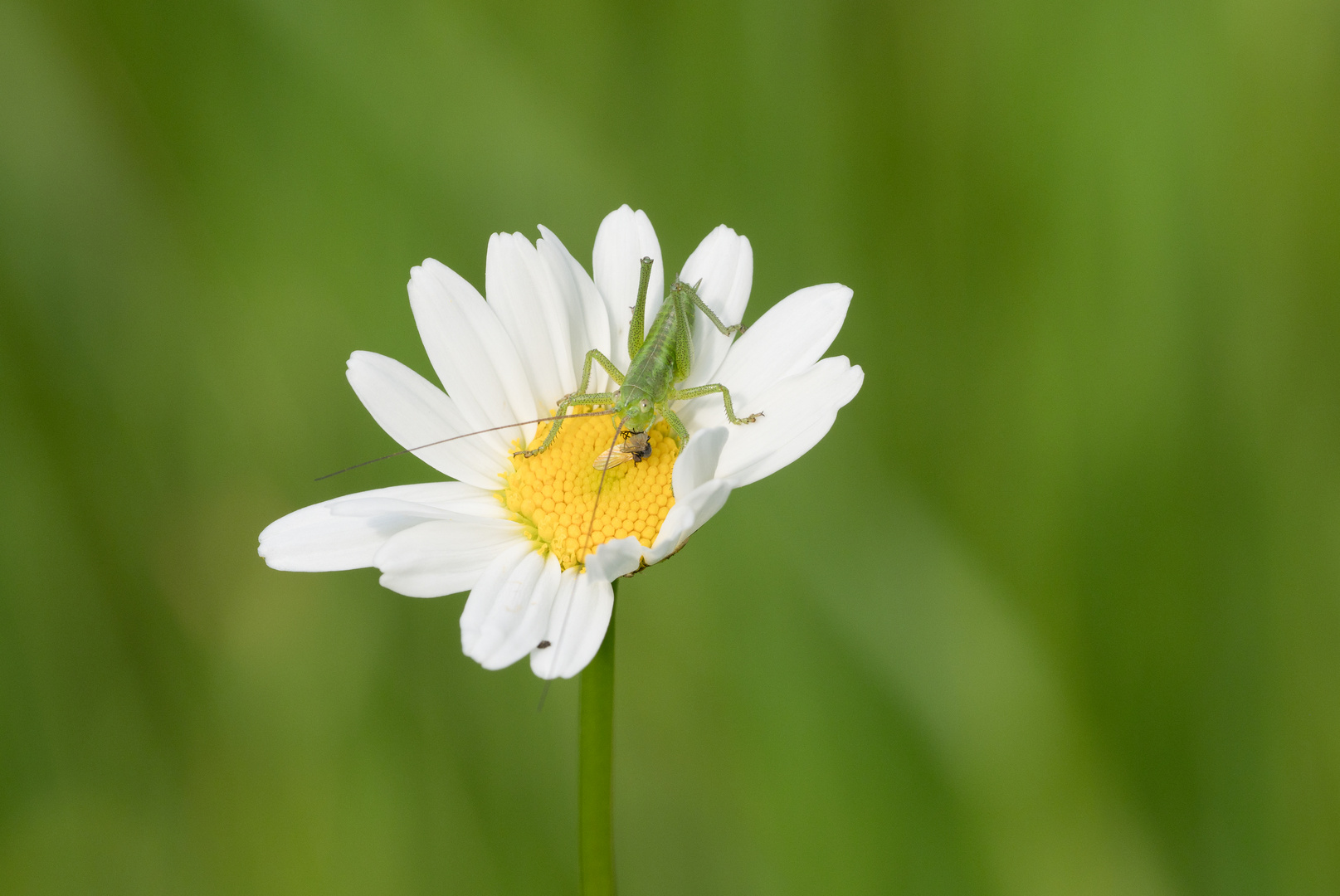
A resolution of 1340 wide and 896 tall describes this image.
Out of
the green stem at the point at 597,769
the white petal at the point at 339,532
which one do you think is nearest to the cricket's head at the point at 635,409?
the white petal at the point at 339,532

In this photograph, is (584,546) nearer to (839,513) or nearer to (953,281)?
(839,513)

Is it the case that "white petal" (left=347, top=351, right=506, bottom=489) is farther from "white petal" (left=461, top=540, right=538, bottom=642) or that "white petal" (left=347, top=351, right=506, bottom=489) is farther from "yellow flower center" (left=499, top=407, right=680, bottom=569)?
"white petal" (left=461, top=540, right=538, bottom=642)

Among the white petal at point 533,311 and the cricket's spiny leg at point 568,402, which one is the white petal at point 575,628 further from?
the white petal at point 533,311

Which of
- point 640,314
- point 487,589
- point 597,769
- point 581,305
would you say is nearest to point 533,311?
point 581,305

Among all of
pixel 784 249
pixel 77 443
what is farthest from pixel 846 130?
pixel 77 443

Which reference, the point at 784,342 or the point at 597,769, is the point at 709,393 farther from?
the point at 597,769

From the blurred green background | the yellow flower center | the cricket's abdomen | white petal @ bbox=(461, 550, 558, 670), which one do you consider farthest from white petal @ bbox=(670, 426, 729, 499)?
the blurred green background
